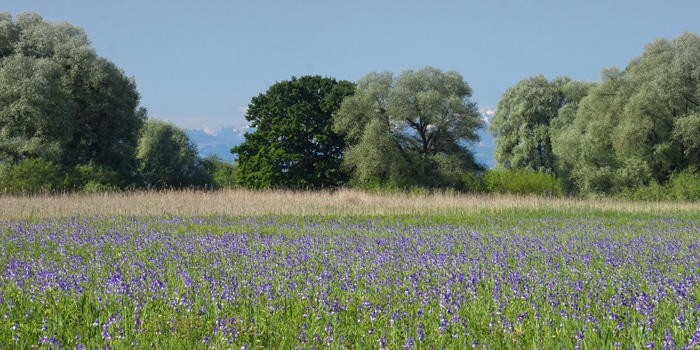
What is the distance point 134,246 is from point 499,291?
7448 millimetres

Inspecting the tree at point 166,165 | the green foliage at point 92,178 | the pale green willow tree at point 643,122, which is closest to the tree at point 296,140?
the tree at point 166,165

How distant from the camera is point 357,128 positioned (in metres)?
42.9

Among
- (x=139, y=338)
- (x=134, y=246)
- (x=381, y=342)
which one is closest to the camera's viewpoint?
(x=381, y=342)

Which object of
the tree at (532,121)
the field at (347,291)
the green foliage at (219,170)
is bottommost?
the field at (347,291)

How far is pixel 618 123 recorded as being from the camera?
3972cm

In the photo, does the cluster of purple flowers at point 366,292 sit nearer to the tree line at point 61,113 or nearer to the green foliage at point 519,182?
the tree line at point 61,113

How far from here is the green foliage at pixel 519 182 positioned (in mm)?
47812

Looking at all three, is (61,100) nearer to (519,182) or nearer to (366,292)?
(519,182)

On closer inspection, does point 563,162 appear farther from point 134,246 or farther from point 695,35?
point 134,246

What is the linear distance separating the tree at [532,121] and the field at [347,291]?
42.6 m

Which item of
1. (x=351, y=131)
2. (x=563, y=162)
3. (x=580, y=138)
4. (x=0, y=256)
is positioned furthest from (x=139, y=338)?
(x=563, y=162)

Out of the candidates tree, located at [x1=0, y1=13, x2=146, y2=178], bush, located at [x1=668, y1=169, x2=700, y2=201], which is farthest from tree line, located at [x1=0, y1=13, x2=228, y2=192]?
bush, located at [x1=668, y1=169, x2=700, y2=201]

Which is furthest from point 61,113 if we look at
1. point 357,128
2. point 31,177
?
point 357,128

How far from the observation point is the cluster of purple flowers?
18.1 ft
